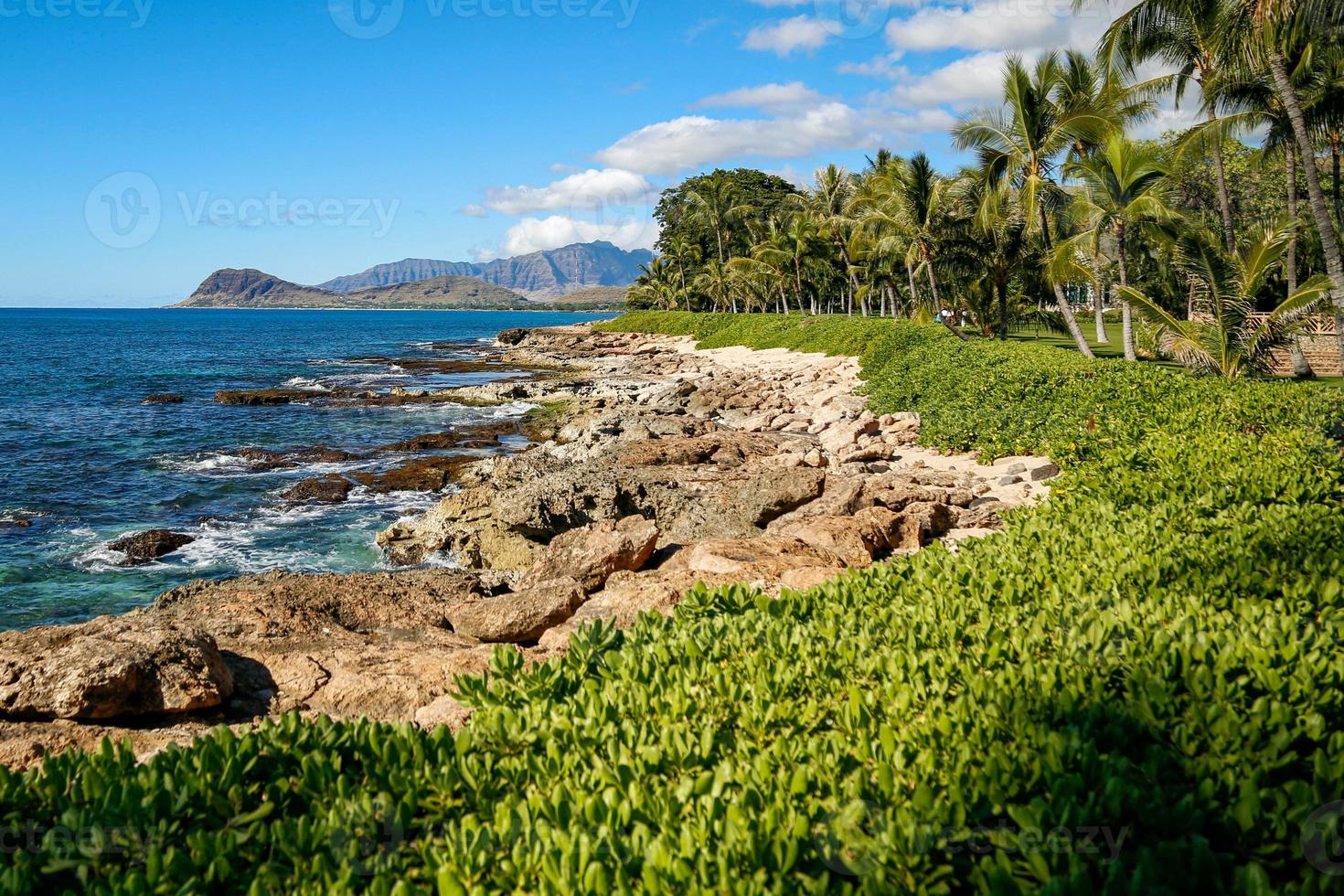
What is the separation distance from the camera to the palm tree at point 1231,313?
1595 cm

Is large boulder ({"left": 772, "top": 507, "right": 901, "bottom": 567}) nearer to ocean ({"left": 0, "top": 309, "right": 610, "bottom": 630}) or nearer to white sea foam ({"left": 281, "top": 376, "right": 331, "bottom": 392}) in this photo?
ocean ({"left": 0, "top": 309, "right": 610, "bottom": 630})

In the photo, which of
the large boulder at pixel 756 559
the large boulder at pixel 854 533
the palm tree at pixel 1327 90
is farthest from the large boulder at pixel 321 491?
the palm tree at pixel 1327 90

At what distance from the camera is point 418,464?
20609mm

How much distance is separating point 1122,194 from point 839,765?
21.7 metres

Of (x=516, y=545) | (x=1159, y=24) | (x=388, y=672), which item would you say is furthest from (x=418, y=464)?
(x=1159, y=24)

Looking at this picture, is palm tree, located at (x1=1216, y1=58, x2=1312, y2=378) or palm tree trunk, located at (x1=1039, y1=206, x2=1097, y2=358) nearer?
palm tree, located at (x1=1216, y1=58, x2=1312, y2=378)

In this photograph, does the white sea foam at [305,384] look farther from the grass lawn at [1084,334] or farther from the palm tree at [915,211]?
the grass lawn at [1084,334]

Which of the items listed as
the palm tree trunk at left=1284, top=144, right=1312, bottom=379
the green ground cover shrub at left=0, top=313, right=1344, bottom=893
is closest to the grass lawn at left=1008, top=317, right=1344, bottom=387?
the palm tree trunk at left=1284, top=144, right=1312, bottom=379

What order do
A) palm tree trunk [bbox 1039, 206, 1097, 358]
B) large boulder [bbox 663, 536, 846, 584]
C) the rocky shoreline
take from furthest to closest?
palm tree trunk [bbox 1039, 206, 1097, 358], large boulder [bbox 663, 536, 846, 584], the rocky shoreline

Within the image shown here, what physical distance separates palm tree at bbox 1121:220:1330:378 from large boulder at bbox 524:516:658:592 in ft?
43.1

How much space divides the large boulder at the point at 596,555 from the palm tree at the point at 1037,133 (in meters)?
17.0

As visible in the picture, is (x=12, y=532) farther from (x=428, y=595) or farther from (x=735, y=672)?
(x=735, y=672)

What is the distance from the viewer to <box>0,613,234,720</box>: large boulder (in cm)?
554

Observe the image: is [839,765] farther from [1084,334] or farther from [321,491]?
[1084,334]
